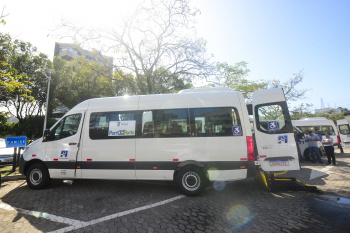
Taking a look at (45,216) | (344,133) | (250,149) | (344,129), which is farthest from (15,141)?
(344,129)

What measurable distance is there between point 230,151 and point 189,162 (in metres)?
1.12

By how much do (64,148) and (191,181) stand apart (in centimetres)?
387

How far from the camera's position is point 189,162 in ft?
15.3

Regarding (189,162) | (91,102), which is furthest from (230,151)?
(91,102)

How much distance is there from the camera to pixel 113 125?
5.12m

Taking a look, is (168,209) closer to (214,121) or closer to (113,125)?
(214,121)

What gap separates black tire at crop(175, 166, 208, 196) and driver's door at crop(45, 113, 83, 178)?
315 centimetres

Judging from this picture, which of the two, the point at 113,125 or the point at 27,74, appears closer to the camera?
the point at 113,125

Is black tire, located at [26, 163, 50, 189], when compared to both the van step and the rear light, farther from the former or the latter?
the van step

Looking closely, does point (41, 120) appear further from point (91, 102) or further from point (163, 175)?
point (163, 175)

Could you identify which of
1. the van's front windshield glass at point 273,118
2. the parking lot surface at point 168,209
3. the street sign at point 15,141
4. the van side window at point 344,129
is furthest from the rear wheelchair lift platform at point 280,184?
the van side window at point 344,129

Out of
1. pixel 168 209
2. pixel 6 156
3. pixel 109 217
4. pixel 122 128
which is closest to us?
pixel 109 217

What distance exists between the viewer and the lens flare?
329 cm

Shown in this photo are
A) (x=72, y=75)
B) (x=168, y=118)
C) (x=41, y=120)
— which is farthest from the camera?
(x=41, y=120)
